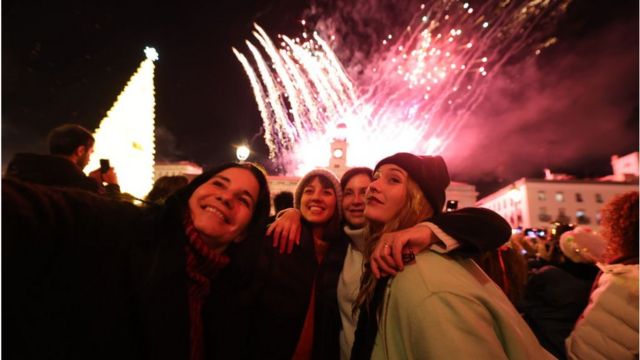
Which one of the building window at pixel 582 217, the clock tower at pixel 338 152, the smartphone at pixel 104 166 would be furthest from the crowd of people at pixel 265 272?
the building window at pixel 582 217

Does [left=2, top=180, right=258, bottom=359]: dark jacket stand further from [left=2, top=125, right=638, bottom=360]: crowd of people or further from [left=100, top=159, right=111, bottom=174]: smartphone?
[left=100, top=159, right=111, bottom=174]: smartphone

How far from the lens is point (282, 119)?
69.5 ft

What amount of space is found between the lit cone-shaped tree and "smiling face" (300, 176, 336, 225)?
9.27 metres

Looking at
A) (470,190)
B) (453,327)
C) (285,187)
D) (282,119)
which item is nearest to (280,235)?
(453,327)

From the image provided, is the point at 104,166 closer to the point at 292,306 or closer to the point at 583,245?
the point at 292,306

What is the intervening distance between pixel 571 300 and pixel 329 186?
3.76 meters

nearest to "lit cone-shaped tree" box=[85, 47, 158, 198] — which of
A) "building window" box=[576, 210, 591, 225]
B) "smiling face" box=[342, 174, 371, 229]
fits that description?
"smiling face" box=[342, 174, 371, 229]

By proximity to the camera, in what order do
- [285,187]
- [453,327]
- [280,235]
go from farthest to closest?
[285,187] → [280,235] → [453,327]

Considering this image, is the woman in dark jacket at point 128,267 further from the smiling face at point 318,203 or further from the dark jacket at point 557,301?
the dark jacket at point 557,301

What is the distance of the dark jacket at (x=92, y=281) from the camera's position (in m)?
1.18

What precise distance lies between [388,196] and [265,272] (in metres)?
1.16

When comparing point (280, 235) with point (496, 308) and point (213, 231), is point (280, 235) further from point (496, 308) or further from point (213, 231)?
point (496, 308)

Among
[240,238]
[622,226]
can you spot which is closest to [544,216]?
[622,226]

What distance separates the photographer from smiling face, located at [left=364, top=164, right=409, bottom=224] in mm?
2285
